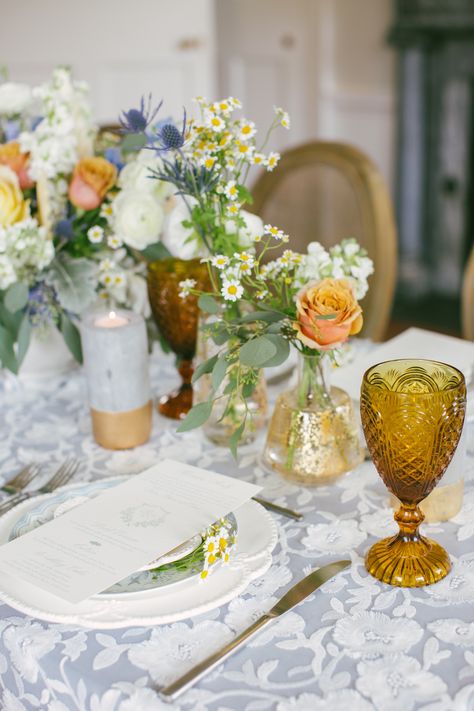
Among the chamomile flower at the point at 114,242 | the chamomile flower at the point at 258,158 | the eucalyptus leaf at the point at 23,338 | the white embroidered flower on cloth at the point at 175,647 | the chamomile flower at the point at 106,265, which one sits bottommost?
the white embroidered flower on cloth at the point at 175,647

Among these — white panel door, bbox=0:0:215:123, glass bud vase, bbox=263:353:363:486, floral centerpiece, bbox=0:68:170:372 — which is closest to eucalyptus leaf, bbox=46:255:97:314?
floral centerpiece, bbox=0:68:170:372

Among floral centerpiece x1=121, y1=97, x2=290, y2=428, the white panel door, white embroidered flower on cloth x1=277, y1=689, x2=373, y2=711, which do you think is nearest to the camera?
white embroidered flower on cloth x1=277, y1=689, x2=373, y2=711

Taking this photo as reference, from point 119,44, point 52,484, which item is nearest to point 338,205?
point 52,484

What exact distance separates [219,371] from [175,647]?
11.9 inches

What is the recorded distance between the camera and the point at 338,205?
5.53 feet

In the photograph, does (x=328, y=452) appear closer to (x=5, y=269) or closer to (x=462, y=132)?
(x=5, y=269)

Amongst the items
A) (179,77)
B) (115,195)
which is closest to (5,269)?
(115,195)

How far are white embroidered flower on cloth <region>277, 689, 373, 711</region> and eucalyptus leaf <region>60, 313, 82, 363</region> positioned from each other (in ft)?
2.27

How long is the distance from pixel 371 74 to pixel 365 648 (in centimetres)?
350

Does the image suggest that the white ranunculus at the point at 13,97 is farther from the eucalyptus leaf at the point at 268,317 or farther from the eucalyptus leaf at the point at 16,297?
the eucalyptus leaf at the point at 268,317

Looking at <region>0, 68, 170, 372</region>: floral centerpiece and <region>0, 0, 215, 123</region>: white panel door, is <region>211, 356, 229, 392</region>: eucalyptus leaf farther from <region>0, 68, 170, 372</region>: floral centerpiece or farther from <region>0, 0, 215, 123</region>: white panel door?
<region>0, 0, 215, 123</region>: white panel door

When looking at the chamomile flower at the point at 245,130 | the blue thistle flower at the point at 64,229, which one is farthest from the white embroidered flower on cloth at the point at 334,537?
the blue thistle flower at the point at 64,229

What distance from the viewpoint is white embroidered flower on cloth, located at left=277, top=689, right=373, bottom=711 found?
0.61 metres

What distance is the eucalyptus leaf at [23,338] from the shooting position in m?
1.14
